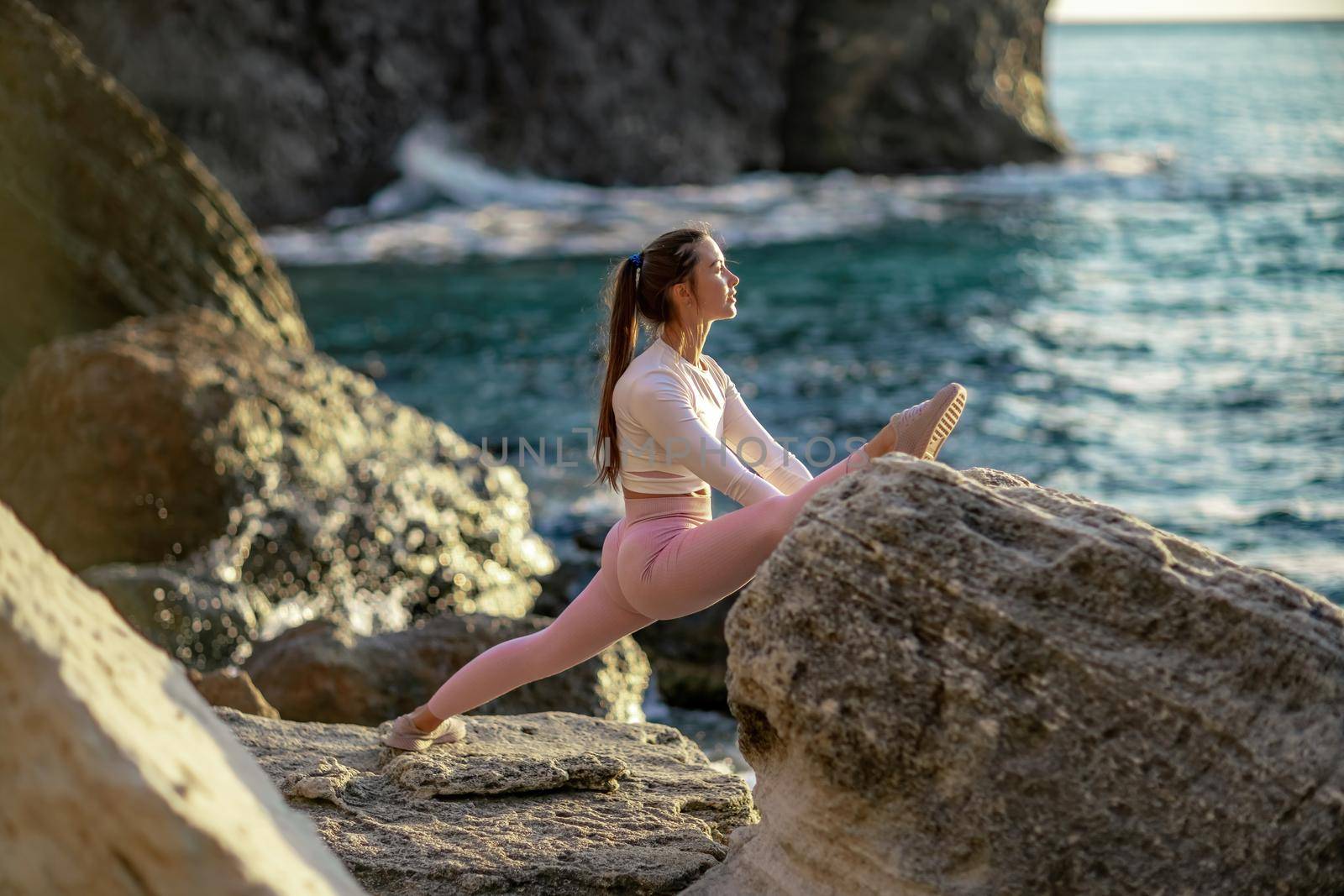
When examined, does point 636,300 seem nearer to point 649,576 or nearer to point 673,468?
point 673,468

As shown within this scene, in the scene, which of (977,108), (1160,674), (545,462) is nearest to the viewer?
(1160,674)

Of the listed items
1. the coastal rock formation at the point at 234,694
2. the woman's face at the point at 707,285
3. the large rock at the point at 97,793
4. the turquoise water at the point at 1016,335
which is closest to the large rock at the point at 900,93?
the turquoise water at the point at 1016,335

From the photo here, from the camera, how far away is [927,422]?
339cm

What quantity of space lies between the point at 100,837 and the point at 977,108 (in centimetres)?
2841

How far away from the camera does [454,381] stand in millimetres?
13648

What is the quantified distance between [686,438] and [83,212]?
7.35 metres

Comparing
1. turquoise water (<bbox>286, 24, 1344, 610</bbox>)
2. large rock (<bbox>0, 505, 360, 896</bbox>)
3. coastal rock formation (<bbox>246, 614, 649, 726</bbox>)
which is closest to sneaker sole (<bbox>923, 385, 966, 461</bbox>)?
turquoise water (<bbox>286, 24, 1344, 610</bbox>)

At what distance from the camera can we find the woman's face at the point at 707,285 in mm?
3730

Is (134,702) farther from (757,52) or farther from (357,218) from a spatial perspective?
(757,52)

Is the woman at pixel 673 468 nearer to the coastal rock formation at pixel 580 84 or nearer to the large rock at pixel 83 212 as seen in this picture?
the large rock at pixel 83 212

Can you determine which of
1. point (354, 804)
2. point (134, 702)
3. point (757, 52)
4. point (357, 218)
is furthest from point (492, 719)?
point (757, 52)

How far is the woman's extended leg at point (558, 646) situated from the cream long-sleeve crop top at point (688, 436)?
213 mm

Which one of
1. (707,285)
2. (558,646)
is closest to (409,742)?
(558,646)

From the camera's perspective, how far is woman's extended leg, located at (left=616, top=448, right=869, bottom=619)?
335 cm
